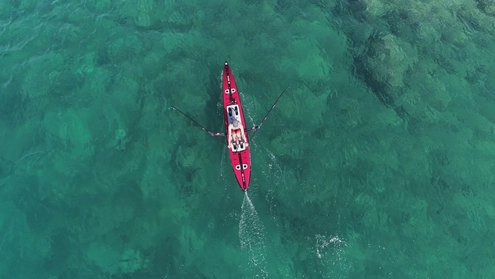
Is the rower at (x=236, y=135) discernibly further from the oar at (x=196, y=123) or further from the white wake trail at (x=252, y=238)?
the white wake trail at (x=252, y=238)

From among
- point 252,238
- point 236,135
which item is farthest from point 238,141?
point 252,238

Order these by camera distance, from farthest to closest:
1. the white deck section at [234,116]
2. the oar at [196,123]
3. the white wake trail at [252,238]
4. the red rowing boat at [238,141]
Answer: the oar at [196,123]
the white deck section at [234,116]
the red rowing boat at [238,141]
the white wake trail at [252,238]

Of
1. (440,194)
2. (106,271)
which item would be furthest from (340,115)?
(106,271)

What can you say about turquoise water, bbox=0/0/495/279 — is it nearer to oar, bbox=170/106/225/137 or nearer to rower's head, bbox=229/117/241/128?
oar, bbox=170/106/225/137

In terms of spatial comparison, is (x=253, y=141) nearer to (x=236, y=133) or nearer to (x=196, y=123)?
(x=236, y=133)

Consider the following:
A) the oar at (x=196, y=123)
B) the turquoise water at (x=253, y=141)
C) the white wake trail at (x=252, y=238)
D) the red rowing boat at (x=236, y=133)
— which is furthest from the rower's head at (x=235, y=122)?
the white wake trail at (x=252, y=238)

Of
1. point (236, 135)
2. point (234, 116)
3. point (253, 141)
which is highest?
point (234, 116)

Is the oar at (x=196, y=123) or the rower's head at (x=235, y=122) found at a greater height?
the rower's head at (x=235, y=122)

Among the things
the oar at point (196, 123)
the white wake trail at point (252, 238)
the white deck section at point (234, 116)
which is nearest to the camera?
the white wake trail at point (252, 238)
